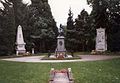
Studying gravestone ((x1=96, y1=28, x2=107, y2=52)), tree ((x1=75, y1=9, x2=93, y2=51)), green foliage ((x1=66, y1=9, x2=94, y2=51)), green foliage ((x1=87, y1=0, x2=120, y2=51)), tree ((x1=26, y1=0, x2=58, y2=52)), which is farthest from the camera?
tree ((x1=26, y1=0, x2=58, y2=52))

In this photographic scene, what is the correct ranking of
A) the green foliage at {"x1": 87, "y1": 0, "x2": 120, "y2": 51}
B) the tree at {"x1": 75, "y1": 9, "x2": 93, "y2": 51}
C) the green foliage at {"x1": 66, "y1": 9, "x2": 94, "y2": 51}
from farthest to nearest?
1. the green foliage at {"x1": 66, "y1": 9, "x2": 94, "y2": 51}
2. the tree at {"x1": 75, "y1": 9, "x2": 93, "y2": 51}
3. the green foliage at {"x1": 87, "y1": 0, "x2": 120, "y2": 51}

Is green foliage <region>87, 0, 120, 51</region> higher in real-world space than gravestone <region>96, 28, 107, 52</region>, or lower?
higher

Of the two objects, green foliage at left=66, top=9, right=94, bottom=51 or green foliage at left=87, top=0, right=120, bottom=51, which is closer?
green foliage at left=87, top=0, right=120, bottom=51

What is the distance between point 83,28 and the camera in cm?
6066

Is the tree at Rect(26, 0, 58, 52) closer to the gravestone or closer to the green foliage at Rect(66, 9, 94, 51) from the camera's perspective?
the green foliage at Rect(66, 9, 94, 51)

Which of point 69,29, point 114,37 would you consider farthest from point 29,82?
point 69,29

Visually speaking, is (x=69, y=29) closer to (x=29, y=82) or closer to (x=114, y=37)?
(x=114, y=37)

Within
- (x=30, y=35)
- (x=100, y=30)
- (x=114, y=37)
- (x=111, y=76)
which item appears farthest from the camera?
(x=30, y=35)

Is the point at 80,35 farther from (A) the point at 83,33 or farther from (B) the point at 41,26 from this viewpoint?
(B) the point at 41,26

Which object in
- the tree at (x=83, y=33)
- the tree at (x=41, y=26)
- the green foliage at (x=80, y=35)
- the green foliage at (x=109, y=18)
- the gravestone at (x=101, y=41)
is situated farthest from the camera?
the tree at (x=41, y=26)

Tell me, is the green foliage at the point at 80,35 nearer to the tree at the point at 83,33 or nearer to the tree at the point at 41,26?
the tree at the point at 83,33

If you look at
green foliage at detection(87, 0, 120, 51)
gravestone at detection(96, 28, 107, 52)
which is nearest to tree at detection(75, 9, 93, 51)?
green foliage at detection(87, 0, 120, 51)

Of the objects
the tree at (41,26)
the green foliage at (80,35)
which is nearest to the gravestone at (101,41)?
the green foliage at (80,35)

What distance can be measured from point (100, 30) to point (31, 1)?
898 inches
